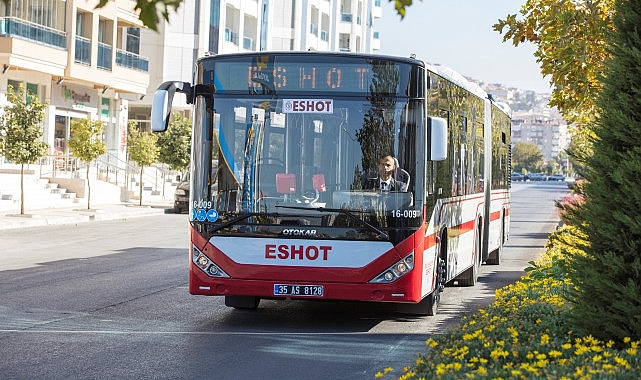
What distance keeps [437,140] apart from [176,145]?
128ft

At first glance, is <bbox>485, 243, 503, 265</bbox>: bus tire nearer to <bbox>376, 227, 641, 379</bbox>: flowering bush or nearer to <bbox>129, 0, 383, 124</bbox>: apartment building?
<bbox>376, 227, 641, 379</bbox>: flowering bush

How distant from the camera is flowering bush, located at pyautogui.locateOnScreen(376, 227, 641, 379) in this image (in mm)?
6058

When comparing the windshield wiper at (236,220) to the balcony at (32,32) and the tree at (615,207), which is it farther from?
the balcony at (32,32)

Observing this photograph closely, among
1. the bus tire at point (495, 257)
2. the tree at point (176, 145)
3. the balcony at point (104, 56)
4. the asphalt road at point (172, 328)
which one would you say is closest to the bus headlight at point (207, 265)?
the asphalt road at point (172, 328)

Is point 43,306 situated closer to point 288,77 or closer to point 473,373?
point 288,77

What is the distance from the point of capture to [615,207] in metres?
7.23

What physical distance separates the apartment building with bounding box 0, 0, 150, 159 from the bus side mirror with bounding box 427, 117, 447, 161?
27.5 m

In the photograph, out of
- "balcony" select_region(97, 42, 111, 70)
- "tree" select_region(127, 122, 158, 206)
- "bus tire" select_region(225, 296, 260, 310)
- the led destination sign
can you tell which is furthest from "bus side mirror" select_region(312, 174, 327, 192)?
"balcony" select_region(97, 42, 111, 70)

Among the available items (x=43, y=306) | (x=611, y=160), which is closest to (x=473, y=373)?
(x=611, y=160)

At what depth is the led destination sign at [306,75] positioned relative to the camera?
11188mm

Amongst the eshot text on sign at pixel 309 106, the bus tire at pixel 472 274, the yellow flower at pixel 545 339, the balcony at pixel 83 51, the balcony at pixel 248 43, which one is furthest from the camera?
the balcony at pixel 248 43

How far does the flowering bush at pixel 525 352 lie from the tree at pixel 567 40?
4.62 m

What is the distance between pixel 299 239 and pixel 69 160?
34.0 meters

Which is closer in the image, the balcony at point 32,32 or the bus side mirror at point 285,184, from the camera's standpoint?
the bus side mirror at point 285,184
